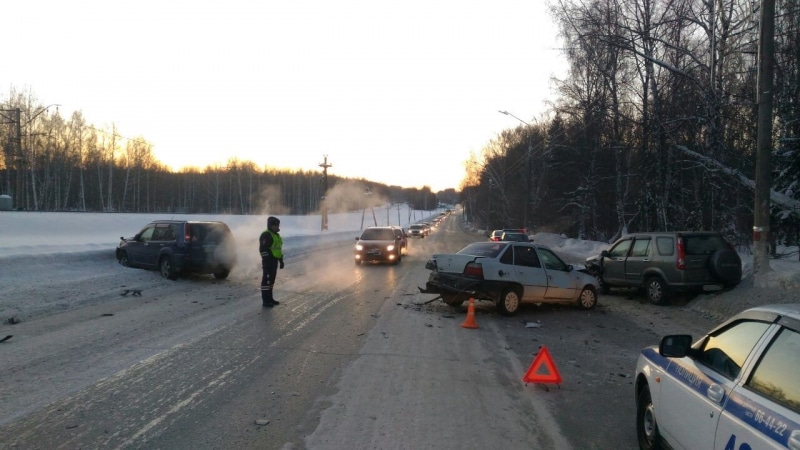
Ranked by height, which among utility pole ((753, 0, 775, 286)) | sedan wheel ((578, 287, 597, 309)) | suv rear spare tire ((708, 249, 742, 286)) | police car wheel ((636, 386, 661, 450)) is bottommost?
sedan wheel ((578, 287, 597, 309))

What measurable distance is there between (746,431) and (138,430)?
173 inches

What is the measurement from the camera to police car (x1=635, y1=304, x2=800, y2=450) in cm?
259

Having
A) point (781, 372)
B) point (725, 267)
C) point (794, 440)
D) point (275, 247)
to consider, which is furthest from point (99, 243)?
point (794, 440)

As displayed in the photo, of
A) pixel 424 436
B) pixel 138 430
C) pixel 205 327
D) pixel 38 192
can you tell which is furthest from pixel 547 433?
pixel 38 192

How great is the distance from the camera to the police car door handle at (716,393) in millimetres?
3023

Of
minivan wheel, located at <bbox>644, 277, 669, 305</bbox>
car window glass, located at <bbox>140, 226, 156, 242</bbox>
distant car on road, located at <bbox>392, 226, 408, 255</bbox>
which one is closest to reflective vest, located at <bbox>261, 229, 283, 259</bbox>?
car window glass, located at <bbox>140, 226, 156, 242</bbox>

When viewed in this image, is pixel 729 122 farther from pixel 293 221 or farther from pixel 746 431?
pixel 293 221

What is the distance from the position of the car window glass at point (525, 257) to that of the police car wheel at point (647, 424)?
672 centimetres

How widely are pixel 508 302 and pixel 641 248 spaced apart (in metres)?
4.79

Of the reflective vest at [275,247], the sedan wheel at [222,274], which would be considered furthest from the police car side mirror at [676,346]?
the sedan wheel at [222,274]

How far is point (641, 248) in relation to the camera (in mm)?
13438

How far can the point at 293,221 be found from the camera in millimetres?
63156

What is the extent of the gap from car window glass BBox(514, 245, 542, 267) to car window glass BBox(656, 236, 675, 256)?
343cm

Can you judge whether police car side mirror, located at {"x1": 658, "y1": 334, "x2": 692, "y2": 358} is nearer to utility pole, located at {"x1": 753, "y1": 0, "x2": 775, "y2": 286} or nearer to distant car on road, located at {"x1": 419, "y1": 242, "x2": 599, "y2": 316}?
distant car on road, located at {"x1": 419, "y1": 242, "x2": 599, "y2": 316}
